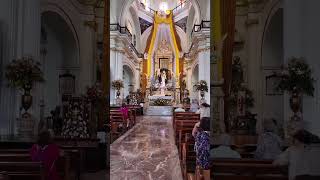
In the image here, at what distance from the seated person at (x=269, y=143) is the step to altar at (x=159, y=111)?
22.7 meters

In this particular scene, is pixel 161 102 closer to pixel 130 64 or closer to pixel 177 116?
pixel 130 64

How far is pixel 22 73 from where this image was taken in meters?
7.99

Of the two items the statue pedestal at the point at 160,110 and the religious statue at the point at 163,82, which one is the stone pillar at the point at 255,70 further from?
the religious statue at the point at 163,82

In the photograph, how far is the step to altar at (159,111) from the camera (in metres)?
28.5

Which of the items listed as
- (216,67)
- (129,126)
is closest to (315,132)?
(216,67)

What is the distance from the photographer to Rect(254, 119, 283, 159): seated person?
5613 mm

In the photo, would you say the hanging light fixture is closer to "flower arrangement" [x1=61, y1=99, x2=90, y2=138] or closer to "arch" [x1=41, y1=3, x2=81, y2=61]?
"arch" [x1=41, y1=3, x2=81, y2=61]

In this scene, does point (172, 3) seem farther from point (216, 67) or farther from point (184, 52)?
point (216, 67)

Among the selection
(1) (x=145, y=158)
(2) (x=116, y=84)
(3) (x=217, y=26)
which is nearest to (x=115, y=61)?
(2) (x=116, y=84)

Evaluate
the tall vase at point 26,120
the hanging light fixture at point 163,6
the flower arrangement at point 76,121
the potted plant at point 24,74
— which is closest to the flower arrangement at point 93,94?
the flower arrangement at point 76,121

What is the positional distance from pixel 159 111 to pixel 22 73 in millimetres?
20872

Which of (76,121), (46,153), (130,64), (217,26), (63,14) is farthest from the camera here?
(130,64)

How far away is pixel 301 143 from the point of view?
13.8 feet

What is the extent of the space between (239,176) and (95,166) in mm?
4243
